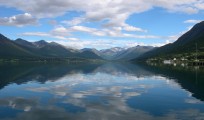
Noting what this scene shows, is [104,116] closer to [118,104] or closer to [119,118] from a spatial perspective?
[119,118]

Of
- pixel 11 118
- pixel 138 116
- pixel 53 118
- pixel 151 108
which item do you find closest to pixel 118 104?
pixel 151 108

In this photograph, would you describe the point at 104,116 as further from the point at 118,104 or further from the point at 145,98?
the point at 145,98

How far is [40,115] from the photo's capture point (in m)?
46.8

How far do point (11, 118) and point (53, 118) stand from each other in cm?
621

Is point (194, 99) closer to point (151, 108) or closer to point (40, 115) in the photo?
point (151, 108)

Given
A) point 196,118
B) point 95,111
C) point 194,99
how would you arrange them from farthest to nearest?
point 194,99
point 95,111
point 196,118

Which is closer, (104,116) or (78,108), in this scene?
(104,116)

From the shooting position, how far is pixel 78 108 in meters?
52.8

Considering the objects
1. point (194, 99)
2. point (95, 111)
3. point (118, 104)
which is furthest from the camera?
point (194, 99)

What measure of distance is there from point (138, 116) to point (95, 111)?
25.6 feet

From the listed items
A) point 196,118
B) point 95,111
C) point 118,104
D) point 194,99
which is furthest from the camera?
point 194,99

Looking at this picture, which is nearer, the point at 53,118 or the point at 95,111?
the point at 53,118

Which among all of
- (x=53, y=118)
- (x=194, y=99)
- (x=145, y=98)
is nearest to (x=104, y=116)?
(x=53, y=118)

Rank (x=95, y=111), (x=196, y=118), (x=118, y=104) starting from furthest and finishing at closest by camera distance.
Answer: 1. (x=118, y=104)
2. (x=95, y=111)
3. (x=196, y=118)
